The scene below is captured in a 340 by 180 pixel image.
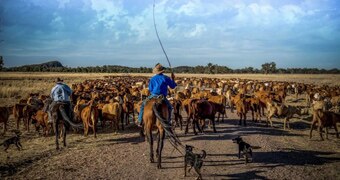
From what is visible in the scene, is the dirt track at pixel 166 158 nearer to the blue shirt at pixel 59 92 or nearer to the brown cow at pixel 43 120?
the brown cow at pixel 43 120

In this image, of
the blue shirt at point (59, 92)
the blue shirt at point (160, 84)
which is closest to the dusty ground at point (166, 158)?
the blue shirt at point (59, 92)

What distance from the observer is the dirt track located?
805 cm

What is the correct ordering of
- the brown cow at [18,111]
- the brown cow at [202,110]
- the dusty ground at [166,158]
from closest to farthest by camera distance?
1. the dusty ground at [166,158]
2. the brown cow at [202,110]
3. the brown cow at [18,111]

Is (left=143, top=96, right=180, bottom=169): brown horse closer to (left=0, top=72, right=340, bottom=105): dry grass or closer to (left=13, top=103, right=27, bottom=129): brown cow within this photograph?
(left=13, top=103, right=27, bottom=129): brown cow

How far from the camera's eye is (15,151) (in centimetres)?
1054

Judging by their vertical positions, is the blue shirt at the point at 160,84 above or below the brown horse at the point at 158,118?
above

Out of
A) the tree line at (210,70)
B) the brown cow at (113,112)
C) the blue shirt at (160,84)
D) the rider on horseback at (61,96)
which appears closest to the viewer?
the blue shirt at (160,84)

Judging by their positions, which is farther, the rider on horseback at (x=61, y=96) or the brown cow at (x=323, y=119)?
the brown cow at (x=323, y=119)

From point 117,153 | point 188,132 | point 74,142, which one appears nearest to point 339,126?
point 188,132

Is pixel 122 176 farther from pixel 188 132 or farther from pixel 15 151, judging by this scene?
pixel 188 132

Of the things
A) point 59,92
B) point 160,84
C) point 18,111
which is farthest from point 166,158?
point 18,111

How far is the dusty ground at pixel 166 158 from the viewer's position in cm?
805

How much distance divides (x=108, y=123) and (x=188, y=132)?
5260mm

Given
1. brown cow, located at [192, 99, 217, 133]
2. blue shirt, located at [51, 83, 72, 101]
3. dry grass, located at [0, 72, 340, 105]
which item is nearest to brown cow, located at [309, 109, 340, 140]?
brown cow, located at [192, 99, 217, 133]
